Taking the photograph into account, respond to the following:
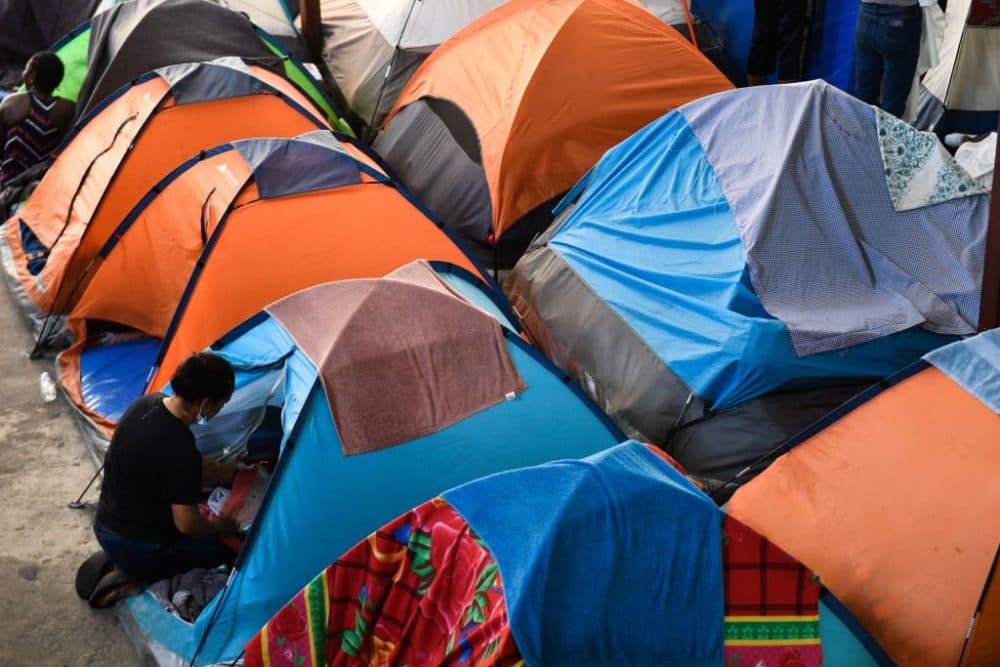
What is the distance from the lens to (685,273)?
5.27 meters

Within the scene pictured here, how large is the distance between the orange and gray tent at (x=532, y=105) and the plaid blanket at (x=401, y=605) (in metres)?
3.11

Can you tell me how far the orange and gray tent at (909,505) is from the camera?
3.68 metres

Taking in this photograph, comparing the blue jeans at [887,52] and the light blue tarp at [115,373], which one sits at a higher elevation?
the blue jeans at [887,52]

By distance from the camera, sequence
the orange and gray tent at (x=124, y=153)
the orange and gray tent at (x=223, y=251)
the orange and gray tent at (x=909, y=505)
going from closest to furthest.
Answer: the orange and gray tent at (x=909, y=505) < the orange and gray tent at (x=223, y=251) < the orange and gray tent at (x=124, y=153)

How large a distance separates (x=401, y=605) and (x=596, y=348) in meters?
2.03

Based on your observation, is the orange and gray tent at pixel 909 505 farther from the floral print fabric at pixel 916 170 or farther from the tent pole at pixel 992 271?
the floral print fabric at pixel 916 170

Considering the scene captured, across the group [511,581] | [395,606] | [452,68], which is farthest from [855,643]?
[452,68]

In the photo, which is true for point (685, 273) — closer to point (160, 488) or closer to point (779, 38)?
point (160, 488)

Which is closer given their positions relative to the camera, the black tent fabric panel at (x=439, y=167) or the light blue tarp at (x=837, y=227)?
the light blue tarp at (x=837, y=227)

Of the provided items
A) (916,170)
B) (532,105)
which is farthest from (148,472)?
(916,170)

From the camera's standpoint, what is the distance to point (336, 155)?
5898mm

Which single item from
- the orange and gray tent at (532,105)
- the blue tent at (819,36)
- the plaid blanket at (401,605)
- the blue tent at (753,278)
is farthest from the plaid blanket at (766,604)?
the blue tent at (819,36)

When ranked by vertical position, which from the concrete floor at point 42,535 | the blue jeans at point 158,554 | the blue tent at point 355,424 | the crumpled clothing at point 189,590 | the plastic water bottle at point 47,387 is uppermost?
the blue tent at point 355,424

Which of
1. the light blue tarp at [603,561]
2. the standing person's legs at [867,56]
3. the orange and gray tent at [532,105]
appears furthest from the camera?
the standing person's legs at [867,56]
